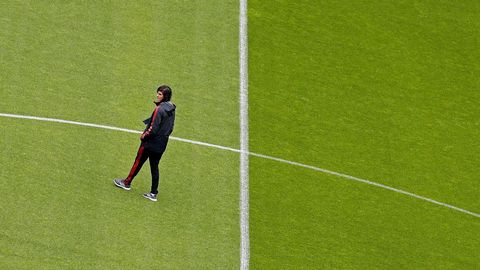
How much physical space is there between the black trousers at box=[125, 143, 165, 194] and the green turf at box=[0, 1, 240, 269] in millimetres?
298

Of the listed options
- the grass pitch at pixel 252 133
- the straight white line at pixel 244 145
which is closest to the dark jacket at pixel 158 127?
the grass pitch at pixel 252 133

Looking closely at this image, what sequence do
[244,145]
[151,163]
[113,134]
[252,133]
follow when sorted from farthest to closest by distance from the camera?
[252,133] → [244,145] → [113,134] → [151,163]

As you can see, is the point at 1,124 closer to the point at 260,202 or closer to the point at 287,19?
the point at 260,202

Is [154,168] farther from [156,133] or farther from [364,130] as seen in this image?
[364,130]

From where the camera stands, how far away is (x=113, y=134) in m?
20.5

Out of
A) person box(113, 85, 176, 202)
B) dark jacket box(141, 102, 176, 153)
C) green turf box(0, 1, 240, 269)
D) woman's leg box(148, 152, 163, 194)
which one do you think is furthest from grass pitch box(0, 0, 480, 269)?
dark jacket box(141, 102, 176, 153)

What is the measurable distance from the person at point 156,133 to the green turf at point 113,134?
0.55 meters

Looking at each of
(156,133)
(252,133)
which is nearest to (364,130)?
(252,133)

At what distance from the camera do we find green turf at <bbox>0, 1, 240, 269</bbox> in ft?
57.4

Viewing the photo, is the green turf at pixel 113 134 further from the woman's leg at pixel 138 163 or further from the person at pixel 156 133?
the person at pixel 156 133

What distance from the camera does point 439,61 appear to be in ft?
87.0

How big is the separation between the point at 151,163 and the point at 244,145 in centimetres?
341

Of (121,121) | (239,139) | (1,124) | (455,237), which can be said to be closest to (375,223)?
(455,237)

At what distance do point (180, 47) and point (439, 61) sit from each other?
5.73 meters
